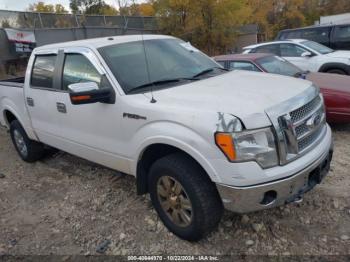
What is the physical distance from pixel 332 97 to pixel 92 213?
3.90 metres

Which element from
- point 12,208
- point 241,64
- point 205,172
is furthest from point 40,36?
point 205,172

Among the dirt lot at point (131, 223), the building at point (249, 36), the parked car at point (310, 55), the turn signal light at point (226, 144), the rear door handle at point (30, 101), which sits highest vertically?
the turn signal light at point (226, 144)

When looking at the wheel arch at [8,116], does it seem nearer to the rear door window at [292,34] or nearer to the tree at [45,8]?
the rear door window at [292,34]

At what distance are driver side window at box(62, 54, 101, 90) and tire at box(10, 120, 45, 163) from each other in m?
1.75

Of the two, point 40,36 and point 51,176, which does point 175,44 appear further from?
point 40,36

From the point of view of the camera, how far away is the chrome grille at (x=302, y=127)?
2.72m

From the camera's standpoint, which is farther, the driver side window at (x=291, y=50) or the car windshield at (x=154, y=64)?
the driver side window at (x=291, y=50)

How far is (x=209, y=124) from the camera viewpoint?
2646 millimetres

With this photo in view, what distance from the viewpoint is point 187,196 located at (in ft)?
9.61

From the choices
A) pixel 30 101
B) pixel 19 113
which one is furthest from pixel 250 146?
pixel 19 113

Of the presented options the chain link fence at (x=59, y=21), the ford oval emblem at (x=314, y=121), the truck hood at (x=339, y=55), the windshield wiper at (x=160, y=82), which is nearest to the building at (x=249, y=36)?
the chain link fence at (x=59, y=21)

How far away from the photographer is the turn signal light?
101 inches

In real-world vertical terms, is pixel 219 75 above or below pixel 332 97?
above

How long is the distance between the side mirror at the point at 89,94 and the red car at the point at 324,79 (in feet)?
11.8
